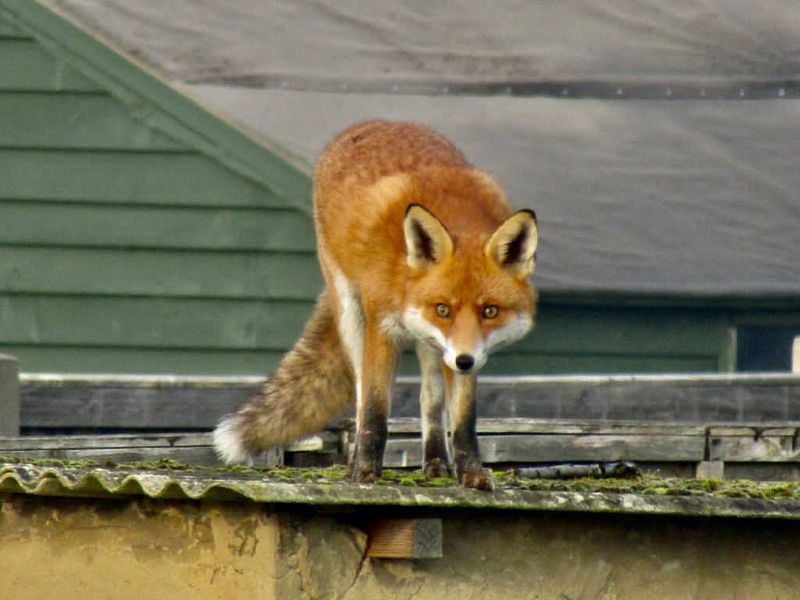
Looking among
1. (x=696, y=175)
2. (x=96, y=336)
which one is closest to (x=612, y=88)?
(x=696, y=175)

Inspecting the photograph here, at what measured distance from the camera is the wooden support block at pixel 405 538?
207 inches

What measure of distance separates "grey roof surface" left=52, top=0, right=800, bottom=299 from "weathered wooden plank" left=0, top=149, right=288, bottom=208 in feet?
1.10

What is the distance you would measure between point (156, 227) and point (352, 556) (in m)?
4.95

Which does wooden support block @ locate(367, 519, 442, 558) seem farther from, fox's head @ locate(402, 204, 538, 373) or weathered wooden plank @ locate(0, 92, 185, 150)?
weathered wooden plank @ locate(0, 92, 185, 150)

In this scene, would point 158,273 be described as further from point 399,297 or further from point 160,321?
point 399,297

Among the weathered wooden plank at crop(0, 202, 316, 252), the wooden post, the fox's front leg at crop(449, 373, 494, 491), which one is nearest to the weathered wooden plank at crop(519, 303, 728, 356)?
the weathered wooden plank at crop(0, 202, 316, 252)

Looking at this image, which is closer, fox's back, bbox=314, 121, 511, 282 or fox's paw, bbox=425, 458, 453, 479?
fox's back, bbox=314, 121, 511, 282

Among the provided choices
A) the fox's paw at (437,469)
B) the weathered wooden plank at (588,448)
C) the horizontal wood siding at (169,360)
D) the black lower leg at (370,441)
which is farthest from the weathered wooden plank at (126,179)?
the black lower leg at (370,441)

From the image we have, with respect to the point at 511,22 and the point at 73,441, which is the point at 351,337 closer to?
the point at 73,441

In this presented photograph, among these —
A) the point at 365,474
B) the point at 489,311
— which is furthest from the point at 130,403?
the point at 489,311

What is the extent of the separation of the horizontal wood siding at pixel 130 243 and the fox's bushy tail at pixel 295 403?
8.83 ft

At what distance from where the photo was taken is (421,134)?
7.21 m

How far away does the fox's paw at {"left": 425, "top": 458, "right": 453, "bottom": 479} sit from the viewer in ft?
21.3

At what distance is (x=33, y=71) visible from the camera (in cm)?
1005
